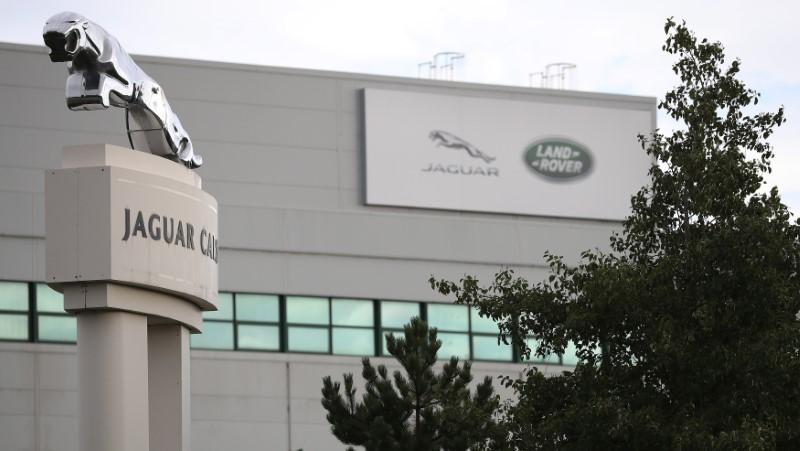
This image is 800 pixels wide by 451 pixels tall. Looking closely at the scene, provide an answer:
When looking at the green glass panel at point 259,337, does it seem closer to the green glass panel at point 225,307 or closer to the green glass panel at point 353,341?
the green glass panel at point 225,307

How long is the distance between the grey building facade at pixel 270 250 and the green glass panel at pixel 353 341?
0.13 feet

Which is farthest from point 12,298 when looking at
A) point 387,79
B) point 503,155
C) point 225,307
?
point 503,155

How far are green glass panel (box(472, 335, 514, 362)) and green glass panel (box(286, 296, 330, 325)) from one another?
3892 millimetres

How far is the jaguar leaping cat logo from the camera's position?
146 ft

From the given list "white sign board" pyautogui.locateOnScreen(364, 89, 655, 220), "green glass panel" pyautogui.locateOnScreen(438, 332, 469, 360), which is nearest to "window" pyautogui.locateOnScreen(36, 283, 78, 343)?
"white sign board" pyautogui.locateOnScreen(364, 89, 655, 220)

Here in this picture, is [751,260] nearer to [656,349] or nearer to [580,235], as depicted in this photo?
[656,349]

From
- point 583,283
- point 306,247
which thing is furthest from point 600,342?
point 306,247

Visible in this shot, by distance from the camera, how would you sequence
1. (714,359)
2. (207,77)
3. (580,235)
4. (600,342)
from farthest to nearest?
(580,235) → (207,77) → (600,342) → (714,359)

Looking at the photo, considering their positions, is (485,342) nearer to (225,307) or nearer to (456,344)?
(456,344)

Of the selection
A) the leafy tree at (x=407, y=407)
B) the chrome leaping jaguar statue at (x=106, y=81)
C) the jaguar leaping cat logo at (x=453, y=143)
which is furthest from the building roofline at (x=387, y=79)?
the chrome leaping jaguar statue at (x=106, y=81)

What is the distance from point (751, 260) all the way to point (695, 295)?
0.81 m

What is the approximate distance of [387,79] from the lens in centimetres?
4397

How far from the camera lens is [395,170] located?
143 ft

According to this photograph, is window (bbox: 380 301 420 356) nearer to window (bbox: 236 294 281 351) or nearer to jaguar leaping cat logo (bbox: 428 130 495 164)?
window (bbox: 236 294 281 351)
